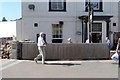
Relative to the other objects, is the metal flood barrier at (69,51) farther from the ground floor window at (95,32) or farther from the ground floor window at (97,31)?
the ground floor window at (97,31)

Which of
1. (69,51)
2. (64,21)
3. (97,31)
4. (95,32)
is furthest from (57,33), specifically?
(69,51)

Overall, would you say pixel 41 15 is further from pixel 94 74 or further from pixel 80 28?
pixel 94 74

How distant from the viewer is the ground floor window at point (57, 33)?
31.4m

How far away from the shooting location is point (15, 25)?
33.4 m

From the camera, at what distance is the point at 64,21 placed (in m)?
31.3

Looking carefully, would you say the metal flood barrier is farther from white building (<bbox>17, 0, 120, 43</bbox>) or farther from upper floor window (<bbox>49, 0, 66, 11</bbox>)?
upper floor window (<bbox>49, 0, 66, 11</bbox>)

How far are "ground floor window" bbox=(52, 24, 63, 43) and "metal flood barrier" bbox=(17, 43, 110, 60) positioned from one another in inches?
415

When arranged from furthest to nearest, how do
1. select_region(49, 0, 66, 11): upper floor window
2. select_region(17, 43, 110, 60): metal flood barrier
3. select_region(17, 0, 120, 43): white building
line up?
select_region(49, 0, 66, 11): upper floor window
select_region(17, 0, 120, 43): white building
select_region(17, 43, 110, 60): metal flood barrier

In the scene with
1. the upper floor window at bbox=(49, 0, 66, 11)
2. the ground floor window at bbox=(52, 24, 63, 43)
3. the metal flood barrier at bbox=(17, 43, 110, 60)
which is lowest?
the metal flood barrier at bbox=(17, 43, 110, 60)

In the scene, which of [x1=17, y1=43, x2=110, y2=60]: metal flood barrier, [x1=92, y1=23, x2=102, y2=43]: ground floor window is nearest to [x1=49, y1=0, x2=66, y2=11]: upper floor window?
[x1=92, y1=23, x2=102, y2=43]: ground floor window

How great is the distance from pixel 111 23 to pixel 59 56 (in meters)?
11.9

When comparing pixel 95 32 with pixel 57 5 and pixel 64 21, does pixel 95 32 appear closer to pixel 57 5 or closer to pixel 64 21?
pixel 64 21

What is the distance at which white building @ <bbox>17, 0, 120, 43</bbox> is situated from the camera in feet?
102

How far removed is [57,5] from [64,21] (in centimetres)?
164
